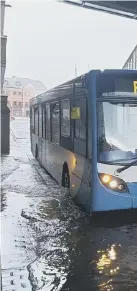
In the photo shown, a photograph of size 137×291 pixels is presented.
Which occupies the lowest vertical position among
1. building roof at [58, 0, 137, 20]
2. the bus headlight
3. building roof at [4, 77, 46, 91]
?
the bus headlight

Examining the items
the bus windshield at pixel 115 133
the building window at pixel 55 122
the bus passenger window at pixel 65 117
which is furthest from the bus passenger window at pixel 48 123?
the bus windshield at pixel 115 133

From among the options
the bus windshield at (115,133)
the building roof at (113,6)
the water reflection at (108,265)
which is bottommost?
the water reflection at (108,265)

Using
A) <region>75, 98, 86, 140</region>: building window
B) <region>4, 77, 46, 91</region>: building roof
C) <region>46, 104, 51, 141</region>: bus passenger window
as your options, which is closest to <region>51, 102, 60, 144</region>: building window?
<region>46, 104, 51, 141</region>: bus passenger window

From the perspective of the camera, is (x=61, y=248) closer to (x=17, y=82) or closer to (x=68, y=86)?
(x=68, y=86)

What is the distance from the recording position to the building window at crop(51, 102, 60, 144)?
386 inches

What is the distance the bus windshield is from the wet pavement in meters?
1.26

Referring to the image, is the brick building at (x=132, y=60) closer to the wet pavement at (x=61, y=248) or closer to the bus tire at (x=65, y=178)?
the bus tire at (x=65, y=178)

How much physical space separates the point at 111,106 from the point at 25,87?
288ft

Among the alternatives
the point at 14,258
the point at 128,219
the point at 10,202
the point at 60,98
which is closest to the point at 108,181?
the point at 128,219

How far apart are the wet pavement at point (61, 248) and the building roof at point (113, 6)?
367 inches

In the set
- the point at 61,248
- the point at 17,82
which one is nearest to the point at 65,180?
the point at 61,248

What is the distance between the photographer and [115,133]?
652 cm

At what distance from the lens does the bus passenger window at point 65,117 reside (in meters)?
8.41

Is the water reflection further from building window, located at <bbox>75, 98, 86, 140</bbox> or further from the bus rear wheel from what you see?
the bus rear wheel
